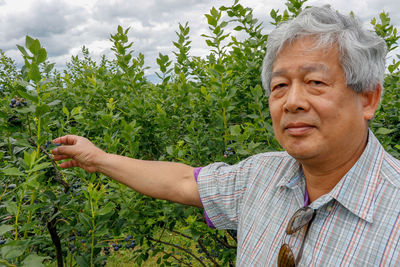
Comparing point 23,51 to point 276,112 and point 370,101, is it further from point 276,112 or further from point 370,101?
point 370,101

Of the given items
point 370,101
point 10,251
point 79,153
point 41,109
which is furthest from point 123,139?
point 370,101

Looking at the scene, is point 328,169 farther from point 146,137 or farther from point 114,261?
point 114,261

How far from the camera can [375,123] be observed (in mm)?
2664

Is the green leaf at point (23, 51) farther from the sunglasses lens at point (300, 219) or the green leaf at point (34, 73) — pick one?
the sunglasses lens at point (300, 219)

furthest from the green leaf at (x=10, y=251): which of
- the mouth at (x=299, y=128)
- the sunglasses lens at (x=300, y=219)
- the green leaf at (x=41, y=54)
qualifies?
the mouth at (x=299, y=128)

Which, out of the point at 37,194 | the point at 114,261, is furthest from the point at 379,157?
the point at 114,261

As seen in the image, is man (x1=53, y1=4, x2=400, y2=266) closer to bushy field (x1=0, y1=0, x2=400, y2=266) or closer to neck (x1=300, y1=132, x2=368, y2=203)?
neck (x1=300, y1=132, x2=368, y2=203)

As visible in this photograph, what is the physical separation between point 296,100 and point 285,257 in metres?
0.66

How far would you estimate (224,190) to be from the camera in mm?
1958

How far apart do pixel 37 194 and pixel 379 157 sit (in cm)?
173

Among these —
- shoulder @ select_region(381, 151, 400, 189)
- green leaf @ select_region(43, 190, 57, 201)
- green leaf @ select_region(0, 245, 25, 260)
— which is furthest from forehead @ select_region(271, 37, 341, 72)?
green leaf @ select_region(43, 190, 57, 201)

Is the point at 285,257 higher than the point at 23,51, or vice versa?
the point at 23,51

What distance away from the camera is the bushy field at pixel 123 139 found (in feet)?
6.10

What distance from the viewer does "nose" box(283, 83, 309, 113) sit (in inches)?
57.6
